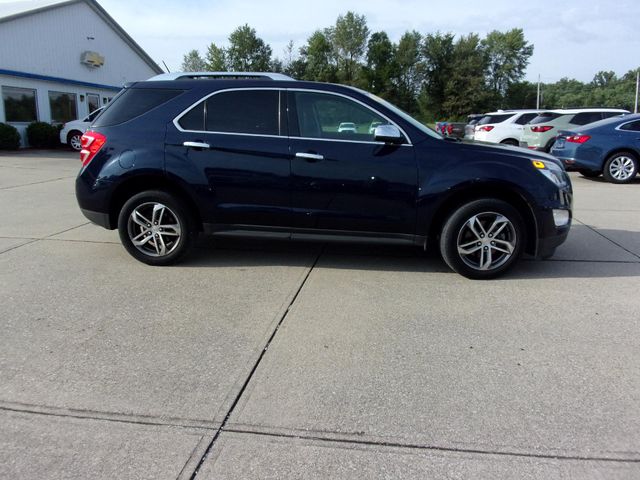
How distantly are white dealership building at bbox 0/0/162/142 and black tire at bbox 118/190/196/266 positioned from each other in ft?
65.0

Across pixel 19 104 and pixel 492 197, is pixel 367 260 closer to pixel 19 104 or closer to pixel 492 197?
pixel 492 197

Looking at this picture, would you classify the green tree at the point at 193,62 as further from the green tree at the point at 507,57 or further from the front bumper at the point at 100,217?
the front bumper at the point at 100,217

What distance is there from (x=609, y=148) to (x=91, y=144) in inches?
453

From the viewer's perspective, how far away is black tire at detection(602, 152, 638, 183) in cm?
1215

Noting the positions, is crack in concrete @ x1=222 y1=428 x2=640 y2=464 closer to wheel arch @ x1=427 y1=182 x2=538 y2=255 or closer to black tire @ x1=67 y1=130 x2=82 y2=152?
wheel arch @ x1=427 y1=182 x2=538 y2=255

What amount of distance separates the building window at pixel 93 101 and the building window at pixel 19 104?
4.59 metres

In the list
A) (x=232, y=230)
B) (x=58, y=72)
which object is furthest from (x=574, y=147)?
(x=58, y=72)

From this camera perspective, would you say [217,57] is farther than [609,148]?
Yes

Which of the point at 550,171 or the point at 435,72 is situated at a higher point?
the point at 435,72

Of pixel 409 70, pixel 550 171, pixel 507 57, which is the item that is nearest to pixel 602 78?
pixel 507 57

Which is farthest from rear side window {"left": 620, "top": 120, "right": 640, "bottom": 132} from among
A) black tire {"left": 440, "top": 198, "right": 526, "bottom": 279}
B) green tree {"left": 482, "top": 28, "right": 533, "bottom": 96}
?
green tree {"left": 482, "top": 28, "right": 533, "bottom": 96}

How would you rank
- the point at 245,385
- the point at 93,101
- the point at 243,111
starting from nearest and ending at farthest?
the point at 245,385, the point at 243,111, the point at 93,101

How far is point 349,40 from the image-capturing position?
82312 mm

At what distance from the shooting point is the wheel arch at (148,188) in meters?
5.19
